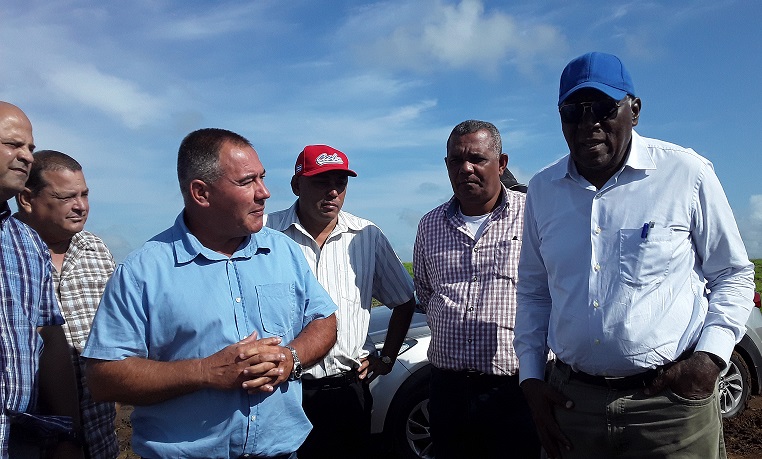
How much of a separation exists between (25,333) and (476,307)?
2.21 metres

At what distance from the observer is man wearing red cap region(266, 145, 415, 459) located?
387cm

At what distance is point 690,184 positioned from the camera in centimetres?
263

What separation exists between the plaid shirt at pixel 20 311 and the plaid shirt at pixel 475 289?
1.98m

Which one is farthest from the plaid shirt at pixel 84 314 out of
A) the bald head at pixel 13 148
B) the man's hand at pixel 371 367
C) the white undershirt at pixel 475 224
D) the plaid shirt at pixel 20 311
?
the white undershirt at pixel 475 224

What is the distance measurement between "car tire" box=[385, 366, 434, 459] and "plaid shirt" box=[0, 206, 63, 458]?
3053 millimetres

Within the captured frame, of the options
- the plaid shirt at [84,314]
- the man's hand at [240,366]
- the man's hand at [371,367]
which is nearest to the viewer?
the man's hand at [240,366]

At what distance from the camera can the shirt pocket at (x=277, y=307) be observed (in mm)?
2697

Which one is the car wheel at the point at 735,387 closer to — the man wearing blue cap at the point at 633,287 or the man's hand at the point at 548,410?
the man wearing blue cap at the point at 633,287

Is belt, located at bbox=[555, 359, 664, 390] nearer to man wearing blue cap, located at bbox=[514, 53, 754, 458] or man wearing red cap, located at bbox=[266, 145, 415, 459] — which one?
man wearing blue cap, located at bbox=[514, 53, 754, 458]

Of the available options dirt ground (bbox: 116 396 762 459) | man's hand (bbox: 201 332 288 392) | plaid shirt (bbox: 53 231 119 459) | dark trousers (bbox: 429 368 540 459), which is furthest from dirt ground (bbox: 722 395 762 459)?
plaid shirt (bbox: 53 231 119 459)

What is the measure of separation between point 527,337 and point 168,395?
1.59 metres

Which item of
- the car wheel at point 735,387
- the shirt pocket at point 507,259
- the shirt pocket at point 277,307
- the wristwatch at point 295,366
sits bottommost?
the car wheel at point 735,387

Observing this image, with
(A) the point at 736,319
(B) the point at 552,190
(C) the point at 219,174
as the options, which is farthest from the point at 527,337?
(C) the point at 219,174

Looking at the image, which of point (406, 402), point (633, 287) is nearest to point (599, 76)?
point (633, 287)
